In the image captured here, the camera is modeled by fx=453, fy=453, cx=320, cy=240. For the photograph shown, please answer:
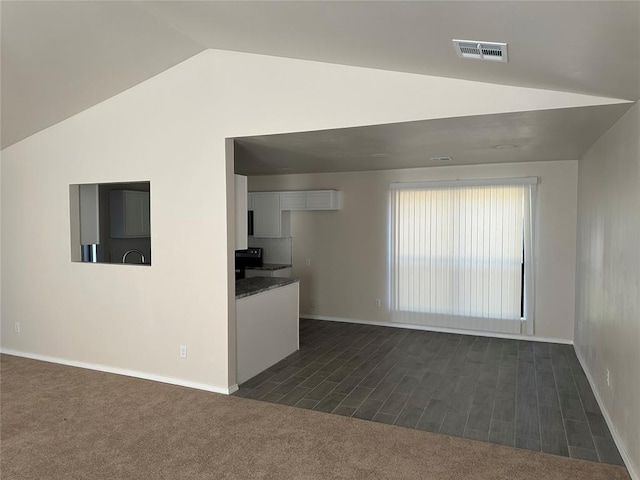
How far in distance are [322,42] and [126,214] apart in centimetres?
529

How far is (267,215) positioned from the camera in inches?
291

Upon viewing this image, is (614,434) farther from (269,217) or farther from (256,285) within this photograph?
(269,217)

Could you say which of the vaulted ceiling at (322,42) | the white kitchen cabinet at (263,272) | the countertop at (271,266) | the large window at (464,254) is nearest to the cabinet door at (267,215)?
the countertop at (271,266)

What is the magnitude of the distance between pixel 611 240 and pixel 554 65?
1751 mm

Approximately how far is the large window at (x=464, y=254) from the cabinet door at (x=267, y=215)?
186 centimetres

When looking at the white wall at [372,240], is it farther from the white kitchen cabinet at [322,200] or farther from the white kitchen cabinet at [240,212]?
the white kitchen cabinet at [240,212]

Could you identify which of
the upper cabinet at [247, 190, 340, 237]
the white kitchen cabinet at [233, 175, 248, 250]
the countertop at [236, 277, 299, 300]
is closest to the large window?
the upper cabinet at [247, 190, 340, 237]

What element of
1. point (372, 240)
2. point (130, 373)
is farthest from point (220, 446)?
point (372, 240)

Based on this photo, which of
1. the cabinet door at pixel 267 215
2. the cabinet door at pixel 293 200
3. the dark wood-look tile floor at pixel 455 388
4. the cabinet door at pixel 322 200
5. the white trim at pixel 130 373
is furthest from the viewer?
the cabinet door at pixel 267 215

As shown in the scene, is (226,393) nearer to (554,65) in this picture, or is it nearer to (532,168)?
(554,65)

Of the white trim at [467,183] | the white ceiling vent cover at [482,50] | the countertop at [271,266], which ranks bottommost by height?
the countertop at [271,266]

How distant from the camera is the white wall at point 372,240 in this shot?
5.74m

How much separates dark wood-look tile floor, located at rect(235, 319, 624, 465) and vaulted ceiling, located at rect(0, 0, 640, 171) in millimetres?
2327

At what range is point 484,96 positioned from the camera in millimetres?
3145
